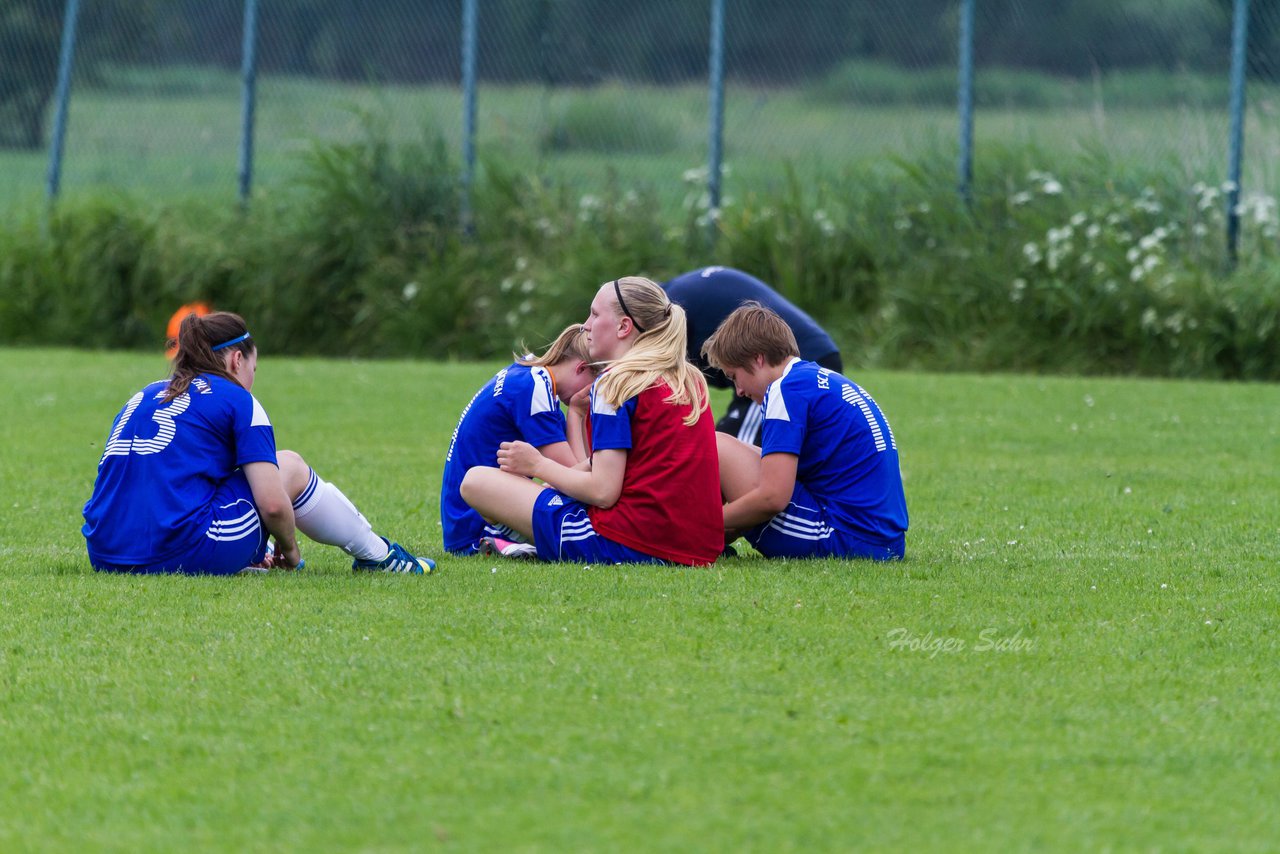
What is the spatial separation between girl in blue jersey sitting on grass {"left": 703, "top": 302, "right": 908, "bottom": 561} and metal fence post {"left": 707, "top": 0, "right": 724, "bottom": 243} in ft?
30.0

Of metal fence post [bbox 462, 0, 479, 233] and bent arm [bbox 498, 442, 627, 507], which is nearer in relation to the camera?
bent arm [bbox 498, 442, 627, 507]

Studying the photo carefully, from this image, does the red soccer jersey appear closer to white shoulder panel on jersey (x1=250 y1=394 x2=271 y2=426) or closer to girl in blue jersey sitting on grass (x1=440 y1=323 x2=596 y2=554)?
girl in blue jersey sitting on grass (x1=440 y1=323 x2=596 y2=554)

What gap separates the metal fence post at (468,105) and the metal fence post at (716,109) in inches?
93.3

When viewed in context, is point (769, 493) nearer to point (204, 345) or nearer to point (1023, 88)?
point (204, 345)

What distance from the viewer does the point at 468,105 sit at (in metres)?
16.3

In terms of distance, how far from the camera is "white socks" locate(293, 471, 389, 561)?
19.6ft

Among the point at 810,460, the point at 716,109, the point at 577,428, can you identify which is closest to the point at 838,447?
the point at 810,460

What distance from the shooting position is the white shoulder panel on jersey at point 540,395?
6375 mm

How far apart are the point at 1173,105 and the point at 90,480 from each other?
10.3 meters

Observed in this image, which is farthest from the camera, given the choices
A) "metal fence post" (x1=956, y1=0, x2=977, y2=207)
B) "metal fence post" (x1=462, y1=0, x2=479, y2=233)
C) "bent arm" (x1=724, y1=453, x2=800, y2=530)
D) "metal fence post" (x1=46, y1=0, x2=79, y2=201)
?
"metal fence post" (x1=46, y1=0, x2=79, y2=201)

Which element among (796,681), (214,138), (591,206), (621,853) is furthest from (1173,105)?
(621,853)

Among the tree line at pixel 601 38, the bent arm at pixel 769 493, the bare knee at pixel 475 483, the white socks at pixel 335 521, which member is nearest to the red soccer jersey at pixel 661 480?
the bent arm at pixel 769 493

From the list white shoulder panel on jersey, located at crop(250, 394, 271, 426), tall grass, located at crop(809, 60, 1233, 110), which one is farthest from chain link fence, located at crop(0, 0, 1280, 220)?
white shoulder panel on jersey, located at crop(250, 394, 271, 426)

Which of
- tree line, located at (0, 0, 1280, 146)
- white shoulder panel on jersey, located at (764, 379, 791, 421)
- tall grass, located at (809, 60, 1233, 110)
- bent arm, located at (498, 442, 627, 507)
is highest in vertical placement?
tree line, located at (0, 0, 1280, 146)
